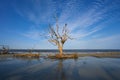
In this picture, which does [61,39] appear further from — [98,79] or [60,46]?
[98,79]

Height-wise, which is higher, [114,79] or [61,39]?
[61,39]

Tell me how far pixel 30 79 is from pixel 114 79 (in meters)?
6.91

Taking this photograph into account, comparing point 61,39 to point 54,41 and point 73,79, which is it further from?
point 73,79

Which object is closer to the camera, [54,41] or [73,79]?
[73,79]

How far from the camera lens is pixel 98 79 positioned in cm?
1352

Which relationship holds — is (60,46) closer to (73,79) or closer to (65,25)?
(65,25)

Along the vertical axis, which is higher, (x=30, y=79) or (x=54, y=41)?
(x=54, y=41)

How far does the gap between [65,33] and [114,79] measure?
26.8 metres

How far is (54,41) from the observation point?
131 ft

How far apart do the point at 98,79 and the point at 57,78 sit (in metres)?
3.42

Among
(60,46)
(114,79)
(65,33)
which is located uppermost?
(65,33)

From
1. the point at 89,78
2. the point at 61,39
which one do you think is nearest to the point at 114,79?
the point at 89,78

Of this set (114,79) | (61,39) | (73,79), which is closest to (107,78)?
(114,79)

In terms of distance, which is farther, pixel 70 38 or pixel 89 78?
pixel 70 38
